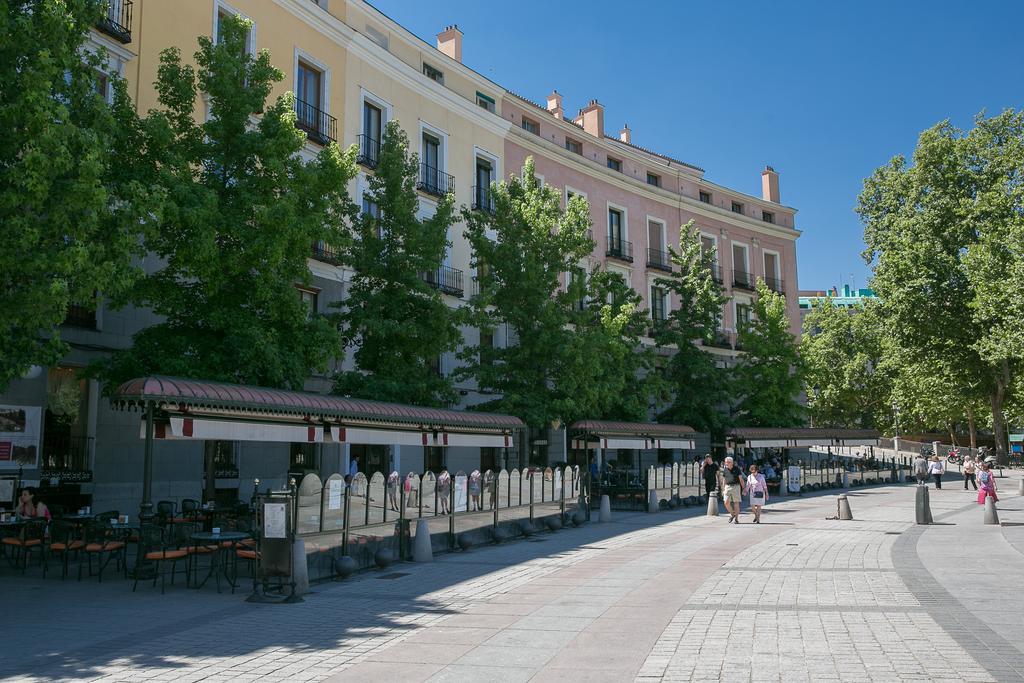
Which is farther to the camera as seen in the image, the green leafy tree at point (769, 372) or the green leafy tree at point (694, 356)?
the green leafy tree at point (769, 372)

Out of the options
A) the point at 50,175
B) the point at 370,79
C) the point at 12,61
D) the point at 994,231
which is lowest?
the point at 50,175

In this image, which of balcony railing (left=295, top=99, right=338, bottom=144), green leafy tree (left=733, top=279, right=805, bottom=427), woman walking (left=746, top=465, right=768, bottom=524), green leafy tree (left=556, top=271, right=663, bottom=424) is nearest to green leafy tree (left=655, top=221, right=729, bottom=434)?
green leafy tree (left=733, top=279, right=805, bottom=427)

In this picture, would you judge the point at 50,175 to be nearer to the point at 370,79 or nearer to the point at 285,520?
the point at 285,520

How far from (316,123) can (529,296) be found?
907cm

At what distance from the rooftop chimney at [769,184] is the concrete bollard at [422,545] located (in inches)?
1807

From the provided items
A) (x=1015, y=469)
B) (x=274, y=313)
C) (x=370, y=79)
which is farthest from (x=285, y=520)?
(x=1015, y=469)

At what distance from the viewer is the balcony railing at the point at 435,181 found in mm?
31641

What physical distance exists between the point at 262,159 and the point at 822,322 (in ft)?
186

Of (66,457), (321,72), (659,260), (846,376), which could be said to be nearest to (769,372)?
(659,260)

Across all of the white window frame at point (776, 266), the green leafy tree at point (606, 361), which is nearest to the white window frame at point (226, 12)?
the green leafy tree at point (606, 361)

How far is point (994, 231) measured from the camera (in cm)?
3766

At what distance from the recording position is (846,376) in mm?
62719

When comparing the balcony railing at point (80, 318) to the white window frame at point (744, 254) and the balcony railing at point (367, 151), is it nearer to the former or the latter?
the balcony railing at point (367, 151)

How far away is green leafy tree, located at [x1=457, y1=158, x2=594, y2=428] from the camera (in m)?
27.5
